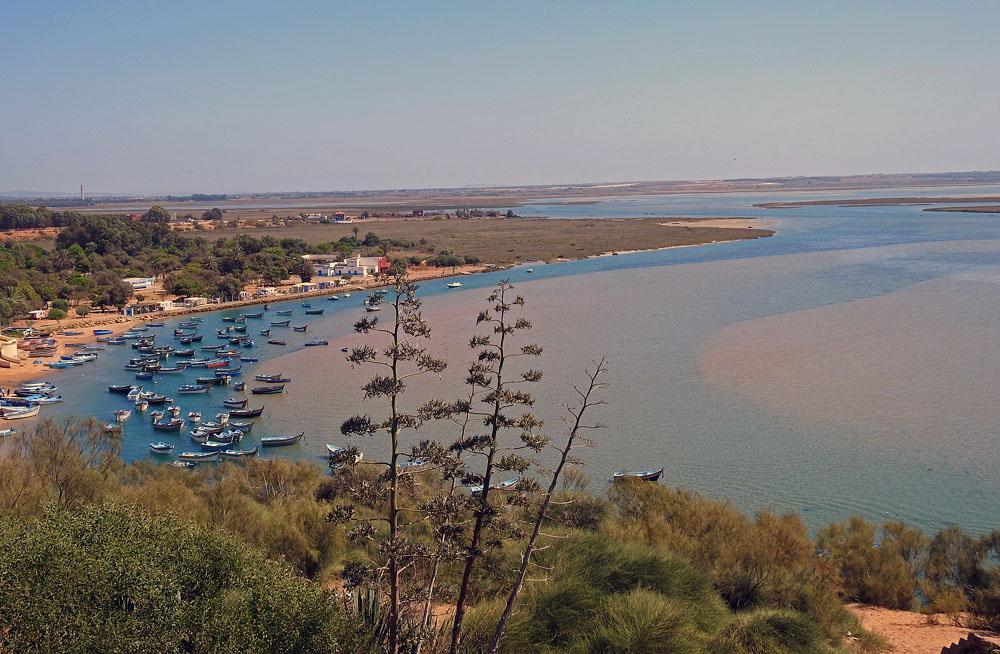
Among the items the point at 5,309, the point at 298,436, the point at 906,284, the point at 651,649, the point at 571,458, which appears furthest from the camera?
the point at 906,284


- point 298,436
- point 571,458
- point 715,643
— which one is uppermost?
point 571,458

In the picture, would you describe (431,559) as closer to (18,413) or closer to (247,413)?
(247,413)

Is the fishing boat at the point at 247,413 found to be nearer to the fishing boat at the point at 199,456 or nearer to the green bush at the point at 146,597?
the fishing boat at the point at 199,456

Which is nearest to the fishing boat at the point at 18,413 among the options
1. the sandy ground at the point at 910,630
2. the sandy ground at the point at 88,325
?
the sandy ground at the point at 88,325

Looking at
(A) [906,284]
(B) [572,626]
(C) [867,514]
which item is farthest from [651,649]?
(A) [906,284]

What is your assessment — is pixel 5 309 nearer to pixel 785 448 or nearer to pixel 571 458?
pixel 785 448

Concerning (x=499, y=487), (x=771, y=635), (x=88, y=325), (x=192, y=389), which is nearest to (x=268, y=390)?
(x=192, y=389)
